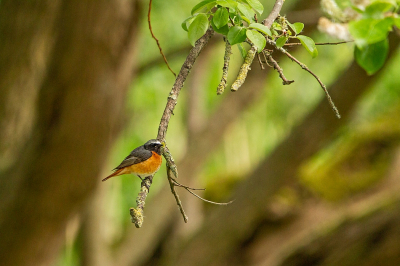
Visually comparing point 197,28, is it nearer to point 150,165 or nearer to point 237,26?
point 237,26

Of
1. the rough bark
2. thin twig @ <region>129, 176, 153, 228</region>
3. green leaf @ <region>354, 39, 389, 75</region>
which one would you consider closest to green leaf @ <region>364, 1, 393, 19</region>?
green leaf @ <region>354, 39, 389, 75</region>

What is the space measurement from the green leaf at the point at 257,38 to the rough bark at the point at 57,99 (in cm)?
279

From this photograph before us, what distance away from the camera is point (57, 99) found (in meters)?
3.91

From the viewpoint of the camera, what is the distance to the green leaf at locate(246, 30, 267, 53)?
1.09 metres

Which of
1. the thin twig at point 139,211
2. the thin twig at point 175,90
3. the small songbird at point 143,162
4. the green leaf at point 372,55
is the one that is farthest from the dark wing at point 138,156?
the green leaf at point 372,55

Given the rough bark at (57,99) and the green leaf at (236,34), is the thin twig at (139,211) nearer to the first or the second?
the green leaf at (236,34)

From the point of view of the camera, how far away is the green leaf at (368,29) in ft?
3.07

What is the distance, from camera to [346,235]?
434 centimetres

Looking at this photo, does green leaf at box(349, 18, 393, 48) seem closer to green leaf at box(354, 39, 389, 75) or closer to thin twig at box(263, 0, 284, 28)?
green leaf at box(354, 39, 389, 75)

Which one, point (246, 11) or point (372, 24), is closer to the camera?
point (372, 24)

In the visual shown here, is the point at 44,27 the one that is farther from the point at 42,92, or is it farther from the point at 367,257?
the point at 367,257

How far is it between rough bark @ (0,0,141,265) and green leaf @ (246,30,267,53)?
279 centimetres

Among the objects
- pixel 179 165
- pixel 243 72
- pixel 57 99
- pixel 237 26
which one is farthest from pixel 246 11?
pixel 179 165

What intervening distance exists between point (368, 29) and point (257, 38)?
280mm
